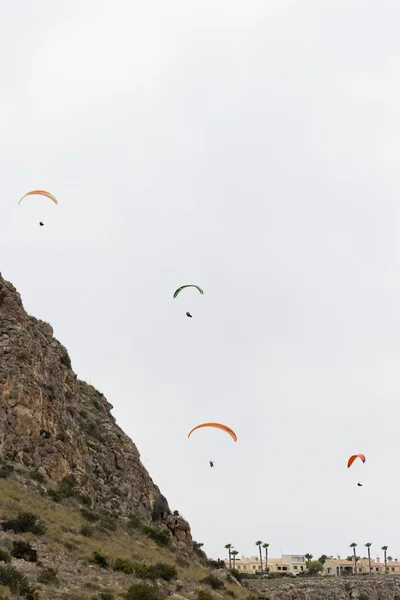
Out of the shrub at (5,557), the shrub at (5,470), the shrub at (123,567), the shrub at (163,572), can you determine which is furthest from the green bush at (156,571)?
the shrub at (5,470)

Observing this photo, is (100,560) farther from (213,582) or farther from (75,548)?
(213,582)

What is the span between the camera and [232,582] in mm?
55812

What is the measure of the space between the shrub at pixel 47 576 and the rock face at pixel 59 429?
1506cm

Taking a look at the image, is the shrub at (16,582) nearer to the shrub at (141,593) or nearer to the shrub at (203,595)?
the shrub at (141,593)

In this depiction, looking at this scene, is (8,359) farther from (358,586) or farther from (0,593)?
(358,586)

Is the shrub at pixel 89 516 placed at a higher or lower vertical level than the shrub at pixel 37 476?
lower

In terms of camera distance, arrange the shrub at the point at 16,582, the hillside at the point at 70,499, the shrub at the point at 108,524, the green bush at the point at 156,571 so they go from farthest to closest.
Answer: the shrub at the point at 108,524 → the green bush at the point at 156,571 → the hillside at the point at 70,499 → the shrub at the point at 16,582

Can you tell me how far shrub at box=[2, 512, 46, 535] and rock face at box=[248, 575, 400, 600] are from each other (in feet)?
271

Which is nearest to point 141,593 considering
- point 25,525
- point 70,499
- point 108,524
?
point 25,525

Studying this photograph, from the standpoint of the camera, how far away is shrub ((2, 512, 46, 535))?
37.5 meters

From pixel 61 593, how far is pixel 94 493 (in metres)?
23.8

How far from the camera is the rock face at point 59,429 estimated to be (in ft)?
171

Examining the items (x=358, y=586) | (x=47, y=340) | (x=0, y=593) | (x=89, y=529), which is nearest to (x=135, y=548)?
(x=89, y=529)

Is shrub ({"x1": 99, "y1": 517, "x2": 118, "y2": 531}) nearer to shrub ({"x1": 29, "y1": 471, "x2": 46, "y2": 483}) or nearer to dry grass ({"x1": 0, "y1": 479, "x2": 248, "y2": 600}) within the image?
dry grass ({"x1": 0, "y1": 479, "x2": 248, "y2": 600})
